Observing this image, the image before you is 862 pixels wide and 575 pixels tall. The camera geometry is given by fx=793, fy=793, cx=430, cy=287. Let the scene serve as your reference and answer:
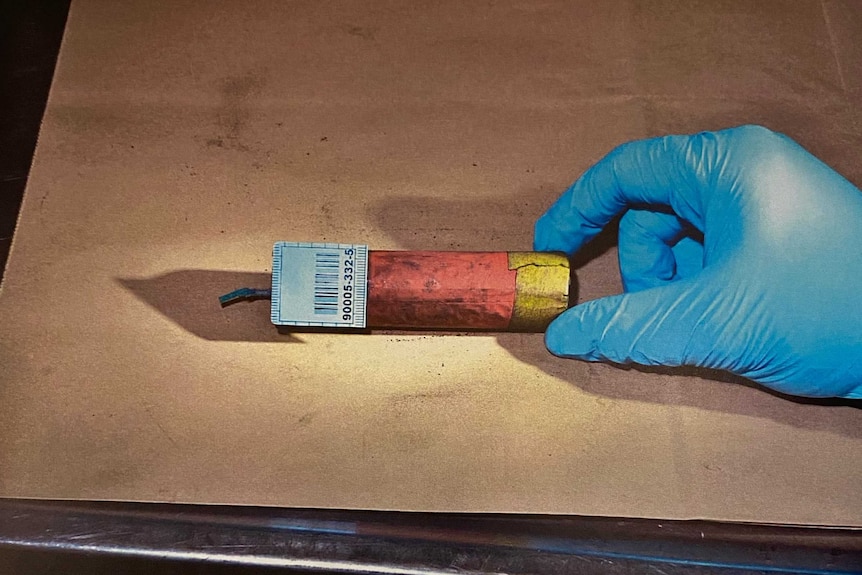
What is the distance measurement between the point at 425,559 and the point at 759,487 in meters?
0.91

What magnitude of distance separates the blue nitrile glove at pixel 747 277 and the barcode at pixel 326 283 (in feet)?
1.83

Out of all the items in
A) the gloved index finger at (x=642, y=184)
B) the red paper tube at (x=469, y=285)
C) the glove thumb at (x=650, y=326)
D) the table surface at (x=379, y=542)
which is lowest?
the table surface at (x=379, y=542)

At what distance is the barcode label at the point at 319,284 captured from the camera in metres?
1.95

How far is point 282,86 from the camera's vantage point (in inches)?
97.7

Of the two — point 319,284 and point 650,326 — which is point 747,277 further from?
point 319,284

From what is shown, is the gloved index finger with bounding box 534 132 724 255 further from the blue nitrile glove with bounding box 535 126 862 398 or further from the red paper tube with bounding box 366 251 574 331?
the red paper tube with bounding box 366 251 574 331

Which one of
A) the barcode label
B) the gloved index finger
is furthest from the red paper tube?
the gloved index finger

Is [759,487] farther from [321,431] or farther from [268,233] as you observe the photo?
[268,233]

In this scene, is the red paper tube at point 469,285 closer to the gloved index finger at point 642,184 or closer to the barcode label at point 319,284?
the barcode label at point 319,284

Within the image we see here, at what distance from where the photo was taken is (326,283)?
196 cm

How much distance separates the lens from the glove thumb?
184cm

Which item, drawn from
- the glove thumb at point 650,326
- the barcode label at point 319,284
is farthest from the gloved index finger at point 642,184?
the barcode label at point 319,284

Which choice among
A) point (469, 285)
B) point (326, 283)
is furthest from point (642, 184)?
point (326, 283)

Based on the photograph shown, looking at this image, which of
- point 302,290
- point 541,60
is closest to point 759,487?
point 302,290
